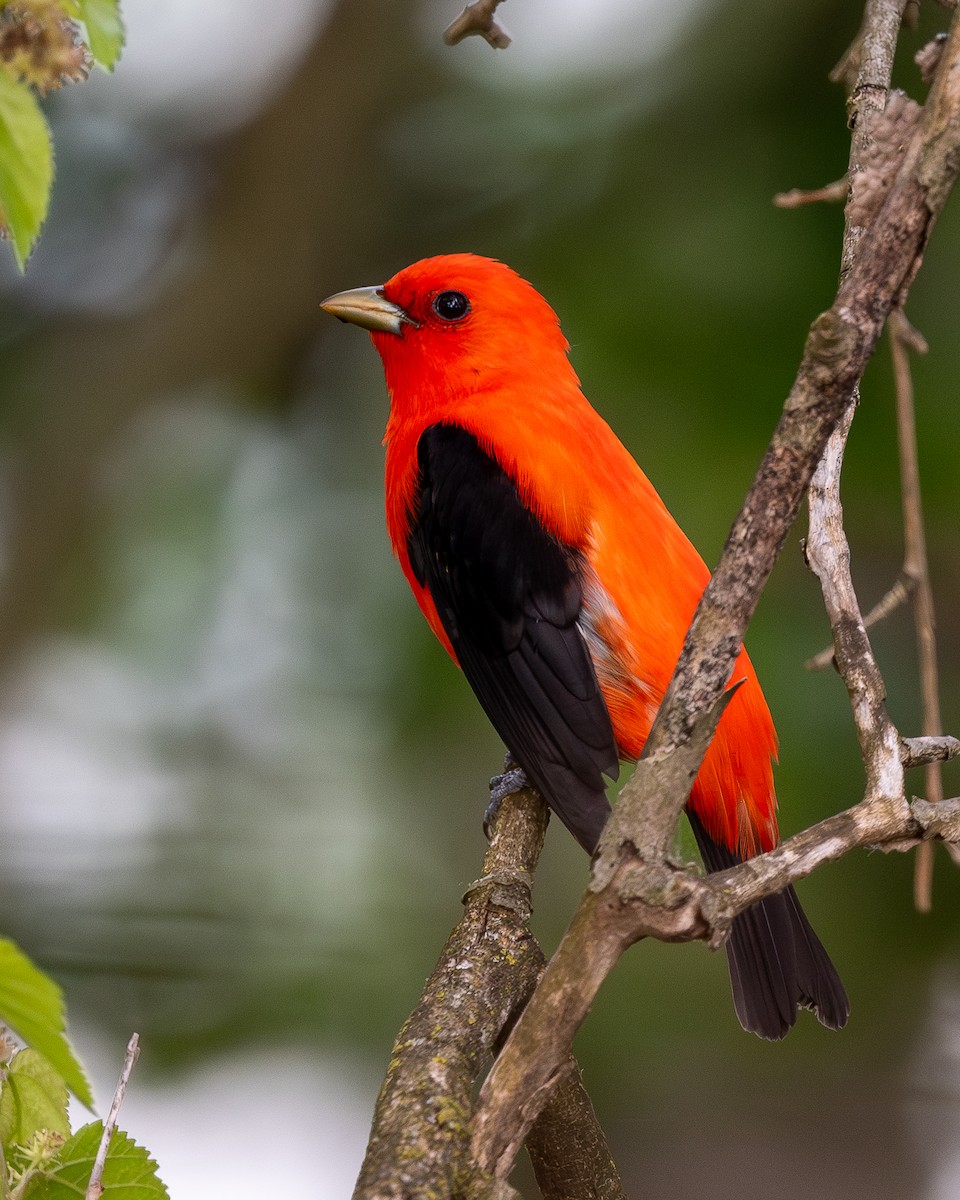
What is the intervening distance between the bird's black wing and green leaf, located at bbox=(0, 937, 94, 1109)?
6.85ft

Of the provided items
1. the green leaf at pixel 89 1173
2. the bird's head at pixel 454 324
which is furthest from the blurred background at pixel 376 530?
the green leaf at pixel 89 1173

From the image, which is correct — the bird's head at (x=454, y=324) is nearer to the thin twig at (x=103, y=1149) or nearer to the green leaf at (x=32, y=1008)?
the thin twig at (x=103, y=1149)

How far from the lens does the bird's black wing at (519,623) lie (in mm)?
3334

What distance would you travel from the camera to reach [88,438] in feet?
18.3

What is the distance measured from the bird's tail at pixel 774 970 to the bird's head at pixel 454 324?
1.57 meters

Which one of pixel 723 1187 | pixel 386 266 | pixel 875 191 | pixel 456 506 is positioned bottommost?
pixel 723 1187

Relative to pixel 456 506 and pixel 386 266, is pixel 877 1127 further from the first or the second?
pixel 386 266

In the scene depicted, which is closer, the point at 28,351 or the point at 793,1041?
the point at 793,1041

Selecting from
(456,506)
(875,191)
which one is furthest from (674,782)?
(456,506)

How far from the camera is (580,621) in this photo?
11.2ft

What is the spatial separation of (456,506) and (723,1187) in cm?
296

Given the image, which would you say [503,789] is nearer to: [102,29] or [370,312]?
[370,312]

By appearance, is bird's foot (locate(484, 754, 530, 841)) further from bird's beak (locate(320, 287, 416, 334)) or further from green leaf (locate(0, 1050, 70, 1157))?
green leaf (locate(0, 1050, 70, 1157))

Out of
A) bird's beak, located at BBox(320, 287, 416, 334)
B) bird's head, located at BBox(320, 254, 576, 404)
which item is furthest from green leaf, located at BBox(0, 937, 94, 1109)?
bird's beak, located at BBox(320, 287, 416, 334)
